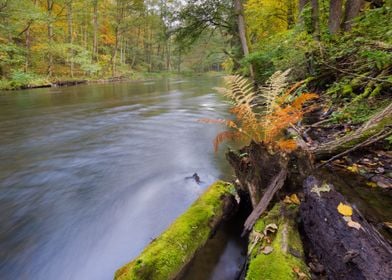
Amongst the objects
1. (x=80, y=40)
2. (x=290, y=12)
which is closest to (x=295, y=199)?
(x=290, y=12)

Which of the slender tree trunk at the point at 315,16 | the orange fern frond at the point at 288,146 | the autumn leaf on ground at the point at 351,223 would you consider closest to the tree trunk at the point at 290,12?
the slender tree trunk at the point at 315,16

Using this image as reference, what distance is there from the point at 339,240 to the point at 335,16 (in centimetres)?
736

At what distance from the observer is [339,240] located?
1.62 metres

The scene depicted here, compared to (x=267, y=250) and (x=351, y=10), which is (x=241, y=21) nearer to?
(x=351, y=10)

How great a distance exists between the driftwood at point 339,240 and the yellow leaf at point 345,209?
22 mm

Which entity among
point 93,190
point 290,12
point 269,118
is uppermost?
point 290,12

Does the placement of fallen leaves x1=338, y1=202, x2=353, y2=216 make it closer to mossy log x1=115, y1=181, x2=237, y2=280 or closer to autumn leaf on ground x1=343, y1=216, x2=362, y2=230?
autumn leaf on ground x1=343, y1=216, x2=362, y2=230

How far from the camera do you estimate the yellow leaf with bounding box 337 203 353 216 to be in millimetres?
1707

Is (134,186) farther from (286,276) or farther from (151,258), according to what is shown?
(286,276)

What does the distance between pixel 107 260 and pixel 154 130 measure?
5.08 m

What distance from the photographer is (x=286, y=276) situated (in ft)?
5.15

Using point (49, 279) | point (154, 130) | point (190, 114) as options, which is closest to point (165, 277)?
point (49, 279)

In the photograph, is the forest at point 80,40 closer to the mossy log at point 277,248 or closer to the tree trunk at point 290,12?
the tree trunk at point 290,12

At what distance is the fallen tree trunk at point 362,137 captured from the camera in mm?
2558
